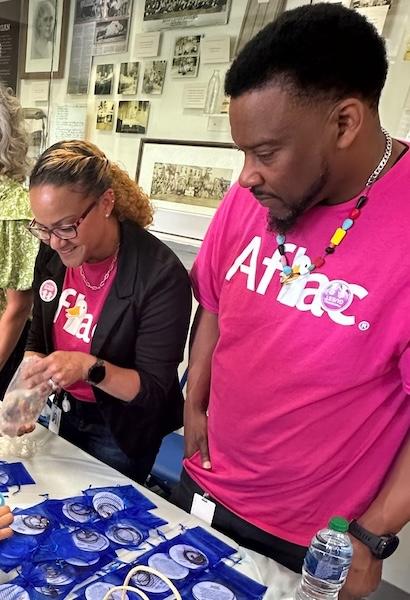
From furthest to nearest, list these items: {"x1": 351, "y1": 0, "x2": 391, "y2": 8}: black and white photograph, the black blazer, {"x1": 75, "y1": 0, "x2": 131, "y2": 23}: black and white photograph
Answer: {"x1": 75, "y1": 0, "x2": 131, "y2": 23}: black and white photograph → {"x1": 351, "y1": 0, "x2": 391, "y2": 8}: black and white photograph → the black blazer

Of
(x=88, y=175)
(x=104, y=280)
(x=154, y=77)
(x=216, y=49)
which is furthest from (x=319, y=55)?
(x=154, y=77)

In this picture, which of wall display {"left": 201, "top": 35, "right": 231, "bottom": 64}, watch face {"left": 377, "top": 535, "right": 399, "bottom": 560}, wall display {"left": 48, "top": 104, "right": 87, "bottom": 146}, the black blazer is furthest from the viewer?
wall display {"left": 48, "top": 104, "right": 87, "bottom": 146}

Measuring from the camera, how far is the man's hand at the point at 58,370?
1.06 metres

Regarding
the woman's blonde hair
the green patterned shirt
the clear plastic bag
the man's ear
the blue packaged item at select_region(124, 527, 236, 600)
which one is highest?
the man's ear

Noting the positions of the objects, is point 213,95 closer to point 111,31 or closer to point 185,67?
point 185,67

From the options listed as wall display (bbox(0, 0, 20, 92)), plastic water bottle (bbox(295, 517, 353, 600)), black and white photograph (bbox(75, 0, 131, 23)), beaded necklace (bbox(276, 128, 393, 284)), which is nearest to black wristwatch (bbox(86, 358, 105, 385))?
beaded necklace (bbox(276, 128, 393, 284))

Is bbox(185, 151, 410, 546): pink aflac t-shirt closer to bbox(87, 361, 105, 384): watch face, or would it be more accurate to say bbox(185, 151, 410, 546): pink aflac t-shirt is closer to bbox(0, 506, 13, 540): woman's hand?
bbox(87, 361, 105, 384): watch face

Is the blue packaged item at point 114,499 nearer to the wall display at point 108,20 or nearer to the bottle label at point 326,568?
the bottle label at point 326,568

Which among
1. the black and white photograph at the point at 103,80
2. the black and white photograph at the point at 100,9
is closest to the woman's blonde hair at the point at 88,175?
the black and white photograph at the point at 103,80

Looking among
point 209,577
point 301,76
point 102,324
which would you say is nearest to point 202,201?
point 102,324

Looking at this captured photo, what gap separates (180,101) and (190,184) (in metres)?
0.37

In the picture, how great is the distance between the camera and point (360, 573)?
85 cm

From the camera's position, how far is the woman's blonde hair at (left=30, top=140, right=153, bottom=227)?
3.72ft

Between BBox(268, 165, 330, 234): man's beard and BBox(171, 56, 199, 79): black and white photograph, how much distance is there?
1483 millimetres
